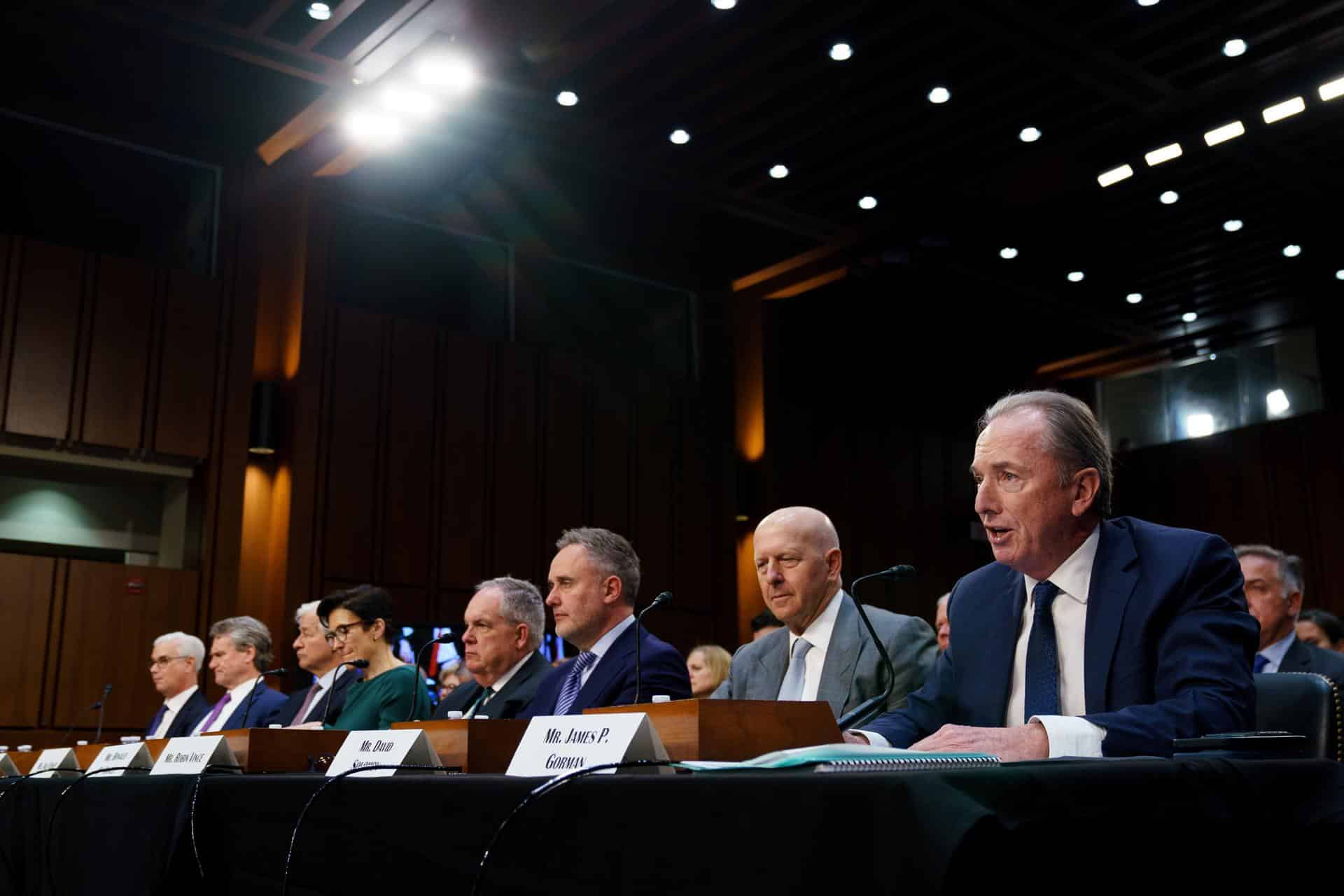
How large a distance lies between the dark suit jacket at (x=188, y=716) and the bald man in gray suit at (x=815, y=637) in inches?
141

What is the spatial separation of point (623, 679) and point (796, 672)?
516 millimetres

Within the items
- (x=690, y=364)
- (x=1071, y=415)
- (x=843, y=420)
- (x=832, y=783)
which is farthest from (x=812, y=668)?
(x=843, y=420)

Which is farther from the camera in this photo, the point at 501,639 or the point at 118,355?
the point at 118,355

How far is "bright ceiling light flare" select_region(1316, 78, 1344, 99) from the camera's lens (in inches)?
304

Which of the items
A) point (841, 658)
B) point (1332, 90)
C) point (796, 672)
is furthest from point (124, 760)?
point (1332, 90)

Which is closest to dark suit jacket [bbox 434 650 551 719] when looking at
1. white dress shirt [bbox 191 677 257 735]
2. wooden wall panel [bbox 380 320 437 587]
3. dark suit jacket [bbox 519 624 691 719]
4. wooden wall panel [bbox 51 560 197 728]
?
dark suit jacket [bbox 519 624 691 719]

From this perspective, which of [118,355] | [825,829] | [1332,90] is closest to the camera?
[825,829]

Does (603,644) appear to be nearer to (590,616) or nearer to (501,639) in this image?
(590,616)

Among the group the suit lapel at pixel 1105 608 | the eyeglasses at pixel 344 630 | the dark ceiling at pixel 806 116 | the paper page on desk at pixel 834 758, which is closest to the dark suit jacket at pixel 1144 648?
the suit lapel at pixel 1105 608

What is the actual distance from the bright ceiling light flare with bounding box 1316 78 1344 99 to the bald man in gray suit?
249 inches

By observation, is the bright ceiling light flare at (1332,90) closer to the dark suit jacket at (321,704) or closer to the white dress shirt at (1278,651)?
the white dress shirt at (1278,651)

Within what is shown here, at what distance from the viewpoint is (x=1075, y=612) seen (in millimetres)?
2176

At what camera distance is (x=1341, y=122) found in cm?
836

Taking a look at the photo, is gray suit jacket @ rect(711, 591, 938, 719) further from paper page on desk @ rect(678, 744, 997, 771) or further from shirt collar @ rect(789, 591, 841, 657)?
paper page on desk @ rect(678, 744, 997, 771)
